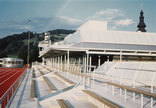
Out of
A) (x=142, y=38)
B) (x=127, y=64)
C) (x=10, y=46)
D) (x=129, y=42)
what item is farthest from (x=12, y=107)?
(x=10, y=46)

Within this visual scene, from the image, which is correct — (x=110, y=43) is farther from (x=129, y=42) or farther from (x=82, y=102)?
(x=82, y=102)

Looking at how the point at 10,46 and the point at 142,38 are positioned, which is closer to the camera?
the point at 142,38

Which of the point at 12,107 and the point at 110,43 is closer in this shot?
the point at 12,107

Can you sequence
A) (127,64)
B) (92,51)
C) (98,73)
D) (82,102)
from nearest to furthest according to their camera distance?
1. (82,102)
2. (127,64)
3. (98,73)
4. (92,51)

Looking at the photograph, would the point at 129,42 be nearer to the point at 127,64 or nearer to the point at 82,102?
the point at 127,64

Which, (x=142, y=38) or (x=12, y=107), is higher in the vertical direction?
(x=142, y=38)

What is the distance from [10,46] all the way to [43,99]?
183835 mm

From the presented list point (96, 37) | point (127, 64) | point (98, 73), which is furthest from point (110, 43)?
point (127, 64)

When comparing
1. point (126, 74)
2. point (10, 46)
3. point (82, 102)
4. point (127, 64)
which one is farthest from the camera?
point (10, 46)

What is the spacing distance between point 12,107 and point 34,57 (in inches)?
3768

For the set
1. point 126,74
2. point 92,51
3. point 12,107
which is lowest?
point 12,107

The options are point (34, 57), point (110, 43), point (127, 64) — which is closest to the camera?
point (127, 64)

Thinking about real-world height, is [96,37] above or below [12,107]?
above

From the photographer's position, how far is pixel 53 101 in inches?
301
